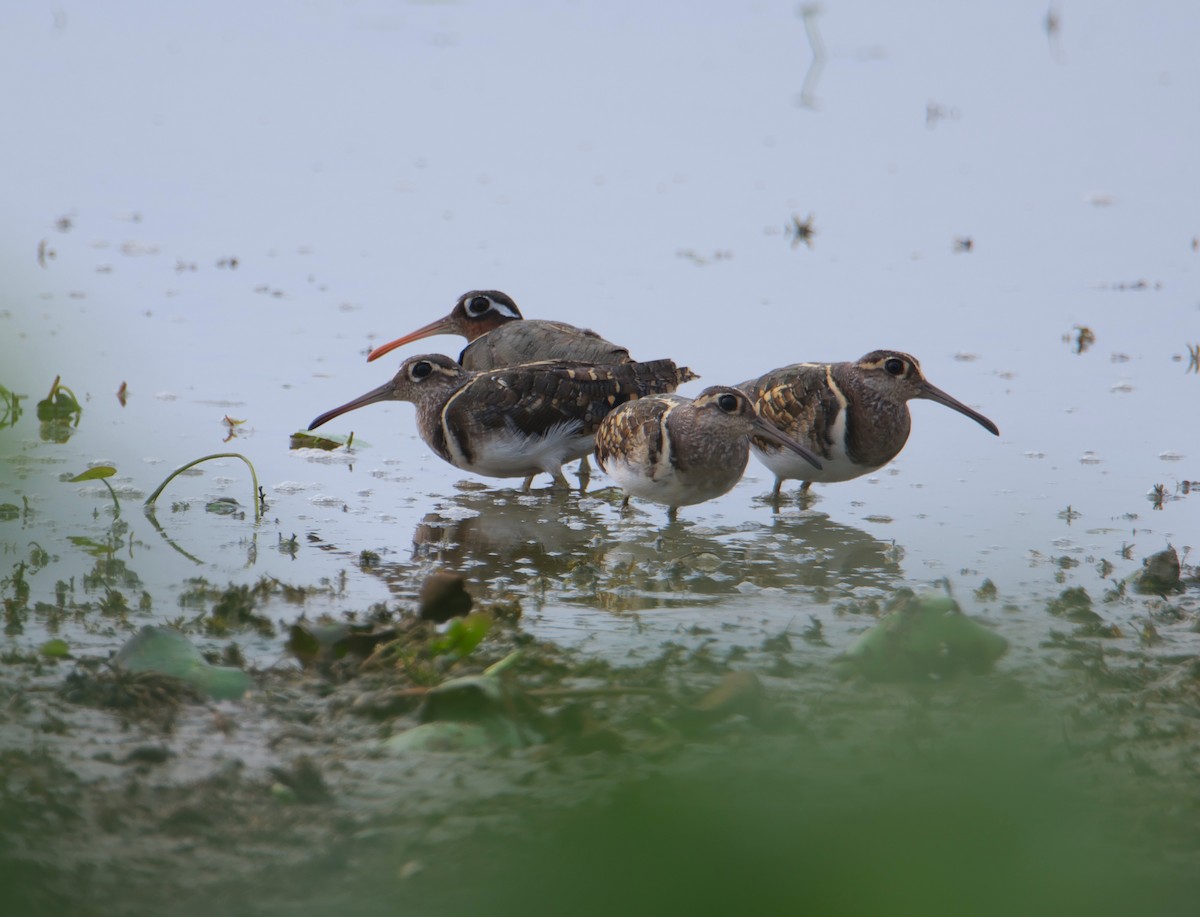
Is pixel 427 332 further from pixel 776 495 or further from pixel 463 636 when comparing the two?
pixel 463 636

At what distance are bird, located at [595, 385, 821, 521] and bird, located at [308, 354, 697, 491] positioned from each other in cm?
54

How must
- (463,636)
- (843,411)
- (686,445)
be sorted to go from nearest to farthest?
(463,636) < (686,445) < (843,411)

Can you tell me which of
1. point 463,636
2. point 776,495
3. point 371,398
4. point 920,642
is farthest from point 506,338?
point 920,642

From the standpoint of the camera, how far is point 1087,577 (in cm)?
573

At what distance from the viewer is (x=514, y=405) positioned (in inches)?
285

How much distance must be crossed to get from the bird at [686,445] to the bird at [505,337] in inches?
55.7

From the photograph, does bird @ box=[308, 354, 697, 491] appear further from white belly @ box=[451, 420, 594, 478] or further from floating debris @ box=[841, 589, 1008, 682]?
floating debris @ box=[841, 589, 1008, 682]

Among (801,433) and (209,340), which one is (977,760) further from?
(209,340)

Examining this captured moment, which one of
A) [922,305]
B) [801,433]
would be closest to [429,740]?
[801,433]

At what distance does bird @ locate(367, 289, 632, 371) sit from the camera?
8258 mm

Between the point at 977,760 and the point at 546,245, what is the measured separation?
1041 cm

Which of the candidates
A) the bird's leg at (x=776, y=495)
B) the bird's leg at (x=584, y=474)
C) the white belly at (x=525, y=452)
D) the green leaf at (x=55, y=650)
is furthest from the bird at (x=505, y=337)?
the green leaf at (x=55, y=650)

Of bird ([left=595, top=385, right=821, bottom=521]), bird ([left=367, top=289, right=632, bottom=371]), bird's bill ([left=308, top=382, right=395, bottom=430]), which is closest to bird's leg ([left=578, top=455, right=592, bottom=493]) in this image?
bird ([left=367, top=289, right=632, bottom=371])

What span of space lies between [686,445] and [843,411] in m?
0.99
